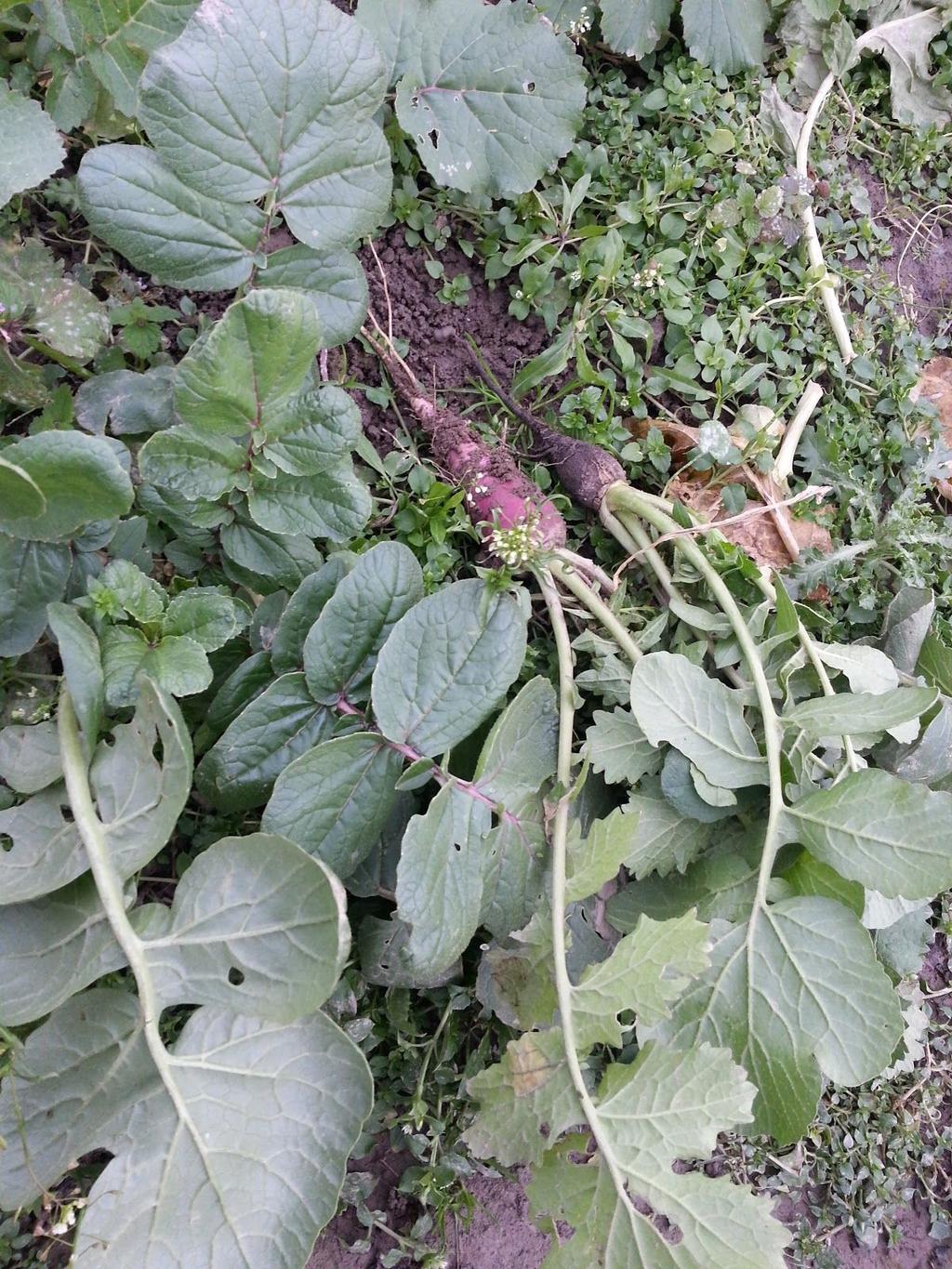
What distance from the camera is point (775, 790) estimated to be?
5.14 ft

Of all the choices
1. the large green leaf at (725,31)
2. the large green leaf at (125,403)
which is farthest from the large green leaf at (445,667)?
the large green leaf at (725,31)

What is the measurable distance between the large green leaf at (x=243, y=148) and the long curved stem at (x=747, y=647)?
0.72 meters

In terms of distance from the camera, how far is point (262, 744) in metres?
1.43

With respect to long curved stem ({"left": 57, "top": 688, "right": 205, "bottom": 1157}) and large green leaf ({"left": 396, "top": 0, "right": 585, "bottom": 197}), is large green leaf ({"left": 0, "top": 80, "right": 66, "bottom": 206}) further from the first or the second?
long curved stem ({"left": 57, "top": 688, "right": 205, "bottom": 1157})

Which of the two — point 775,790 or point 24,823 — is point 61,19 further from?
point 775,790

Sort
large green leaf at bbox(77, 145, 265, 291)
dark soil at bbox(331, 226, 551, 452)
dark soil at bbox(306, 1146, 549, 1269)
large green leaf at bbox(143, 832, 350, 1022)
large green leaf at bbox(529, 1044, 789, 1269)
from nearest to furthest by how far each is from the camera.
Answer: large green leaf at bbox(143, 832, 350, 1022) < large green leaf at bbox(529, 1044, 789, 1269) < large green leaf at bbox(77, 145, 265, 291) < dark soil at bbox(306, 1146, 549, 1269) < dark soil at bbox(331, 226, 551, 452)

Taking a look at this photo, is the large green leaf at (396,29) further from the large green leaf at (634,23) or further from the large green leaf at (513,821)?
the large green leaf at (513,821)

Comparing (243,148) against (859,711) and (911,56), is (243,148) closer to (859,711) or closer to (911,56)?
(859,711)

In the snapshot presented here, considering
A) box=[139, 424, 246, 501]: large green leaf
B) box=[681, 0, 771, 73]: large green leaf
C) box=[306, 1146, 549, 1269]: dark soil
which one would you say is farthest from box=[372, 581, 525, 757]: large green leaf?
box=[681, 0, 771, 73]: large green leaf

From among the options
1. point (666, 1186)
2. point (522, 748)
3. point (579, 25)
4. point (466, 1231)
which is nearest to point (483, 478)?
point (522, 748)

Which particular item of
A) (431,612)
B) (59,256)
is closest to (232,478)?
(431,612)

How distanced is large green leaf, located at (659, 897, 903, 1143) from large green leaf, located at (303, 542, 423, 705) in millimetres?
756

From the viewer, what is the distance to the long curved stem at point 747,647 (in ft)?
5.08

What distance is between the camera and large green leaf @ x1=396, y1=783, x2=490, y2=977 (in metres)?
1.32
